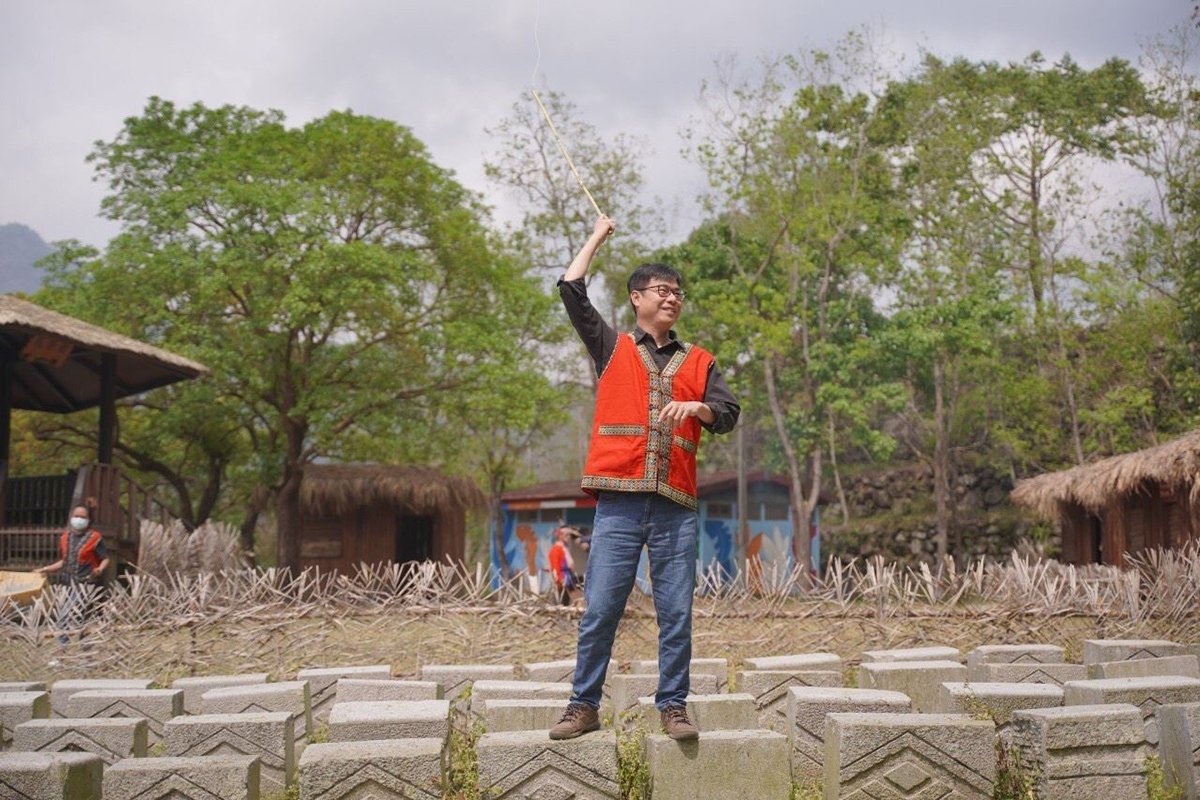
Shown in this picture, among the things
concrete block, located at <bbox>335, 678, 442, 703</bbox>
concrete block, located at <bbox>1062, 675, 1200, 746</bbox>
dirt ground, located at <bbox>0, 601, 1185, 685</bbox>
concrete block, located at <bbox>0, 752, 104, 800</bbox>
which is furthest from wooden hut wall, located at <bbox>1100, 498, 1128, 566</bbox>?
concrete block, located at <bbox>0, 752, 104, 800</bbox>

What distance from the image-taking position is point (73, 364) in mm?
16656

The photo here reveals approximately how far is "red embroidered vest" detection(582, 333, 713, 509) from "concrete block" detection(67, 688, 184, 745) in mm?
3179

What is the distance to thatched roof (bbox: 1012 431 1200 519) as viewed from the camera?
48.8ft

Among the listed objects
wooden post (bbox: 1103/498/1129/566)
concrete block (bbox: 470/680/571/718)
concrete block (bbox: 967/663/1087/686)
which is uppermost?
wooden post (bbox: 1103/498/1129/566)

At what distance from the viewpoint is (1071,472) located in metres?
18.2

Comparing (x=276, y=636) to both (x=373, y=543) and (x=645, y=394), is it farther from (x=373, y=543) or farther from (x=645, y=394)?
(x=373, y=543)

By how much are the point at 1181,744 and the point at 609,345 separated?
303 cm

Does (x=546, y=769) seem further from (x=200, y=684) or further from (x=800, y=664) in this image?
(x=200, y=684)

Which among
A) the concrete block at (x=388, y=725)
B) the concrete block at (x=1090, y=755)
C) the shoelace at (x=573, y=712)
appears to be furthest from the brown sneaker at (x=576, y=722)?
the concrete block at (x=1090, y=755)

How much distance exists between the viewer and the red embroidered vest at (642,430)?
492cm

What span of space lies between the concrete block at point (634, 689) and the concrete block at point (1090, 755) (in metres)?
2.29

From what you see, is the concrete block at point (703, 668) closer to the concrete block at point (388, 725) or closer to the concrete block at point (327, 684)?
the concrete block at point (327, 684)

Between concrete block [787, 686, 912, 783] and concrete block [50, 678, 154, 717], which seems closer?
concrete block [787, 686, 912, 783]

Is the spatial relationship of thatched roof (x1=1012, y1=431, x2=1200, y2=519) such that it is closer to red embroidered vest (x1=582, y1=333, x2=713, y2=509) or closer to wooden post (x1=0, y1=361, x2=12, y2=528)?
red embroidered vest (x1=582, y1=333, x2=713, y2=509)
